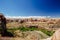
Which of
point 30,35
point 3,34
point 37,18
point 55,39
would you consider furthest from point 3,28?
point 37,18

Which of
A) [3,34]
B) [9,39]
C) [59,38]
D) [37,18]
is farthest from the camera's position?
[37,18]

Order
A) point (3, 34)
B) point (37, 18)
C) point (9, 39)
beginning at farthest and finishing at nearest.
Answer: point (37, 18) < point (3, 34) < point (9, 39)

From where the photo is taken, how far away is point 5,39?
12.6 m

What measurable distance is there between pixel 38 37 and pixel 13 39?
1.64m

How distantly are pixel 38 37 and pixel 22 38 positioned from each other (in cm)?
121

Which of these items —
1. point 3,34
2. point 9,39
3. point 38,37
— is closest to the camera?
point 38,37

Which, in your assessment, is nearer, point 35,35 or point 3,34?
point 35,35

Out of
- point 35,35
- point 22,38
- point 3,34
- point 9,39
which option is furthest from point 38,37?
point 3,34

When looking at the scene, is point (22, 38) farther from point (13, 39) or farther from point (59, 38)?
point (59, 38)

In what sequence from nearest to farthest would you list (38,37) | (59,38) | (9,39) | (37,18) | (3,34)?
(59,38) → (38,37) → (9,39) → (3,34) → (37,18)

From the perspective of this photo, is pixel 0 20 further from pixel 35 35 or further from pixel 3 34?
pixel 35 35

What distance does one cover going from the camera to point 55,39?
7586 mm

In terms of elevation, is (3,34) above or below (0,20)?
below

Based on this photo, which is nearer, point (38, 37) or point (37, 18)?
point (38, 37)
